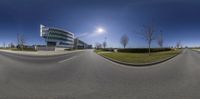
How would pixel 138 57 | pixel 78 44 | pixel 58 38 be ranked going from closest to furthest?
pixel 138 57 < pixel 58 38 < pixel 78 44

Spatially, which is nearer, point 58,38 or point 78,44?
point 58,38

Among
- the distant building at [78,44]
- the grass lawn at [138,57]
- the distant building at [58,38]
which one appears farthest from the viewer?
the distant building at [78,44]

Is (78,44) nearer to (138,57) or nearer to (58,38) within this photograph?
(58,38)

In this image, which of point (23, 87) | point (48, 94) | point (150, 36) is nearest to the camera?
point (48, 94)

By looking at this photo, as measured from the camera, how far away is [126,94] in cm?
433

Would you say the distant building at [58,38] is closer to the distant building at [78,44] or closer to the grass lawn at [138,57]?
the distant building at [78,44]

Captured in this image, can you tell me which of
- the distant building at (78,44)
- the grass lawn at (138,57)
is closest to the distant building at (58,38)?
the distant building at (78,44)

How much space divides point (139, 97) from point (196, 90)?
212cm

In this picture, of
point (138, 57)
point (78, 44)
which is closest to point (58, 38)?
point (78, 44)

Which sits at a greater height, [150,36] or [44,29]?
[44,29]

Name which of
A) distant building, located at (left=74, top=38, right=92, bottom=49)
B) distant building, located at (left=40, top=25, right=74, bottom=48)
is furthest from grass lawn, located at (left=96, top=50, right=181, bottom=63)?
distant building, located at (left=40, top=25, right=74, bottom=48)

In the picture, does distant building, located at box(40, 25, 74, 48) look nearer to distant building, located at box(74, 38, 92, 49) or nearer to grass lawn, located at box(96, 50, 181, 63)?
distant building, located at box(74, 38, 92, 49)

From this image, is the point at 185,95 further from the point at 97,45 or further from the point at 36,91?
the point at 97,45

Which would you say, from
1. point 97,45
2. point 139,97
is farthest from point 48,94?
point 97,45
